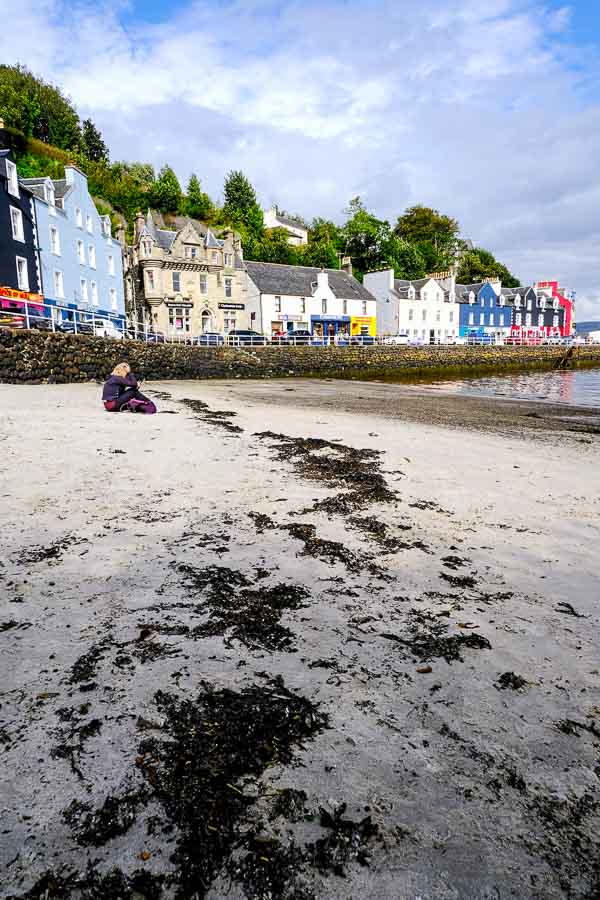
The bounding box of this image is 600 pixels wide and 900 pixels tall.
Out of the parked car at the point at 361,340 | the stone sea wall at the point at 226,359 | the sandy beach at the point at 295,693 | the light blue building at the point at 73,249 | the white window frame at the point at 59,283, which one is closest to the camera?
the sandy beach at the point at 295,693

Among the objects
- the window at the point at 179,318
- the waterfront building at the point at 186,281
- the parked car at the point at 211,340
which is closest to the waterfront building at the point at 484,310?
the waterfront building at the point at 186,281

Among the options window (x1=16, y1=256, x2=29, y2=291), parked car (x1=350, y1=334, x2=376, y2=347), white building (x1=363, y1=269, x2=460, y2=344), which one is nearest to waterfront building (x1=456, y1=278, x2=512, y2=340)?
white building (x1=363, y1=269, x2=460, y2=344)

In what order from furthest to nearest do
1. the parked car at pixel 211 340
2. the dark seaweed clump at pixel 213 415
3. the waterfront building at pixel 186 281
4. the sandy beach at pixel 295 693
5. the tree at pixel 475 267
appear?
the tree at pixel 475 267
the waterfront building at pixel 186 281
the parked car at pixel 211 340
the dark seaweed clump at pixel 213 415
the sandy beach at pixel 295 693

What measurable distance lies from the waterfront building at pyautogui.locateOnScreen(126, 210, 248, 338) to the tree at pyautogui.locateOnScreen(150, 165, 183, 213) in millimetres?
22715

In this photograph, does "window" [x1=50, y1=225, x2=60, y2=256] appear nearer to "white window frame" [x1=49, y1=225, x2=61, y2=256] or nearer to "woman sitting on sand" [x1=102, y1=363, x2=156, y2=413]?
"white window frame" [x1=49, y1=225, x2=61, y2=256]

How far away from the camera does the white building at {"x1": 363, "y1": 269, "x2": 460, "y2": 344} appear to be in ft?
200

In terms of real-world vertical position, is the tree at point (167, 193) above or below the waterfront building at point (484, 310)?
above

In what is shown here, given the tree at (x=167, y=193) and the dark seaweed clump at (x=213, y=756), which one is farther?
the tree at (x=167, y=193)

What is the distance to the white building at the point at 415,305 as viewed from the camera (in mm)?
60938

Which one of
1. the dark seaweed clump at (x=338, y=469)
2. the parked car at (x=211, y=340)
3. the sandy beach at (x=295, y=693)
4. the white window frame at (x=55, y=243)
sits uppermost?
the white window frame at (x=55, y=243)

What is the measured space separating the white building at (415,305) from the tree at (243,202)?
860 inches

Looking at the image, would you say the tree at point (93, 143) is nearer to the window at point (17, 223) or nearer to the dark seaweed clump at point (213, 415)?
the window at point (17, 223)

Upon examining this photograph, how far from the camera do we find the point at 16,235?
28109mm

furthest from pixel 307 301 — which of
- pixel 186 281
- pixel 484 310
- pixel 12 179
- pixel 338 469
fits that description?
pixel 338 469
